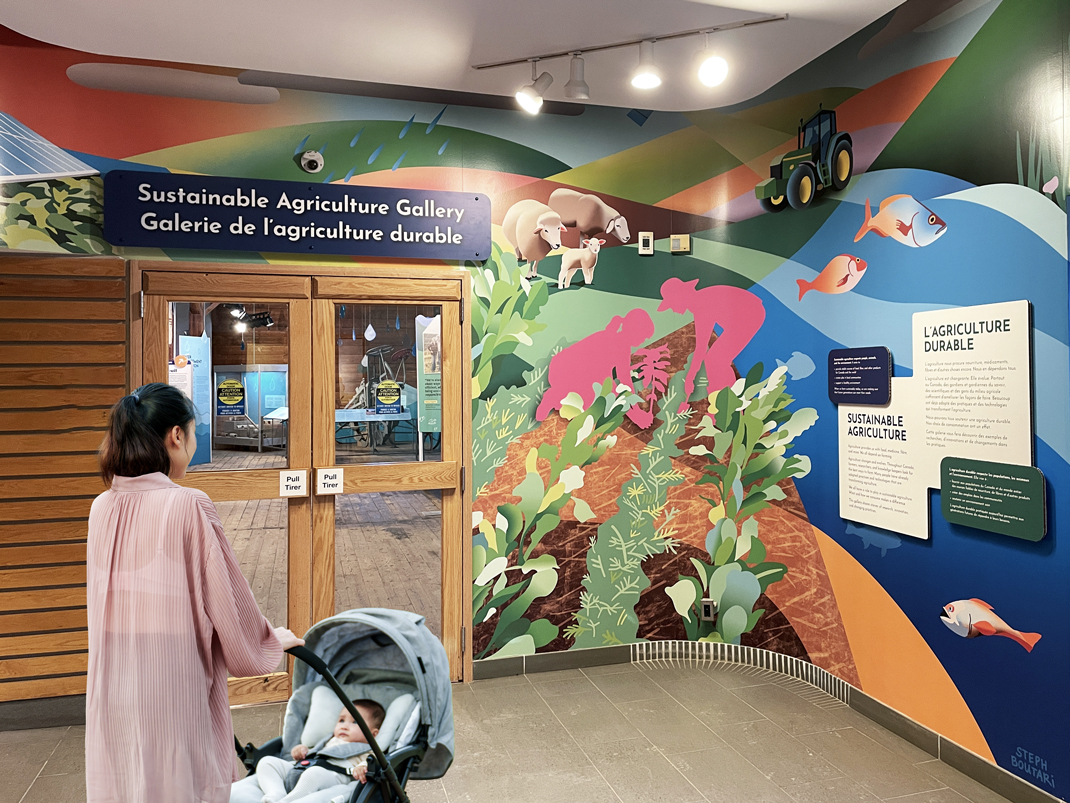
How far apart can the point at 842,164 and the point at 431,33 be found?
208 centimetres

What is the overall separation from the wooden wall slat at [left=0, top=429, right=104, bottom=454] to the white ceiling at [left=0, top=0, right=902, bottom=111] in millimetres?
1826

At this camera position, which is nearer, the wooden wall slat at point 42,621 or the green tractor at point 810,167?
the wooden wall slat at point 42,621

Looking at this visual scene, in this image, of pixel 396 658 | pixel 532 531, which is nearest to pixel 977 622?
pixel 532 531

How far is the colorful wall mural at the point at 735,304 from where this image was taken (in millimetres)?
2678

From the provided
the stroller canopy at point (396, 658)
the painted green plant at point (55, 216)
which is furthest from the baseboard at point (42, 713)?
the painted green plant at point (55, 216)

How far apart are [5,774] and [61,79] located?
123 inches

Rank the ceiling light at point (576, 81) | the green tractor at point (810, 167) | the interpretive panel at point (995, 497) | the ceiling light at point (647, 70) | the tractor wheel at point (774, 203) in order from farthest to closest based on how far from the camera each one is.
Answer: the tractor wheel at point (774, 203)
the green tractor at point (810, 167)
the ceiling light at point (576, 81)
the ceiling light at point (647, 70)
the interpretive panel at point (995, 497)

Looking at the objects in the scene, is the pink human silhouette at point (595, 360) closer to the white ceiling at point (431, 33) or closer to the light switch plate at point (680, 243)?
the light switch plate at point (680, 243)

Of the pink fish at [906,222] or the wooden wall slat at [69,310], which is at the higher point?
the pink fish at [906,222]

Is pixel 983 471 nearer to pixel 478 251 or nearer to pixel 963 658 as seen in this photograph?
pixel 963 658

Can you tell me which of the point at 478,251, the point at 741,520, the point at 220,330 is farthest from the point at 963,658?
the point at 220,330

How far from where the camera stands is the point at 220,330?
11.7ft

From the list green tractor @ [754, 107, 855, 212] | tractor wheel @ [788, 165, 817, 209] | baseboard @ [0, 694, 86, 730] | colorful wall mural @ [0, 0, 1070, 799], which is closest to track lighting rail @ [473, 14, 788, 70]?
colorful wall mural @ [0, 0, 1070, 799]

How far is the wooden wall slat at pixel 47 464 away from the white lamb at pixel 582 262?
8.35 feet
